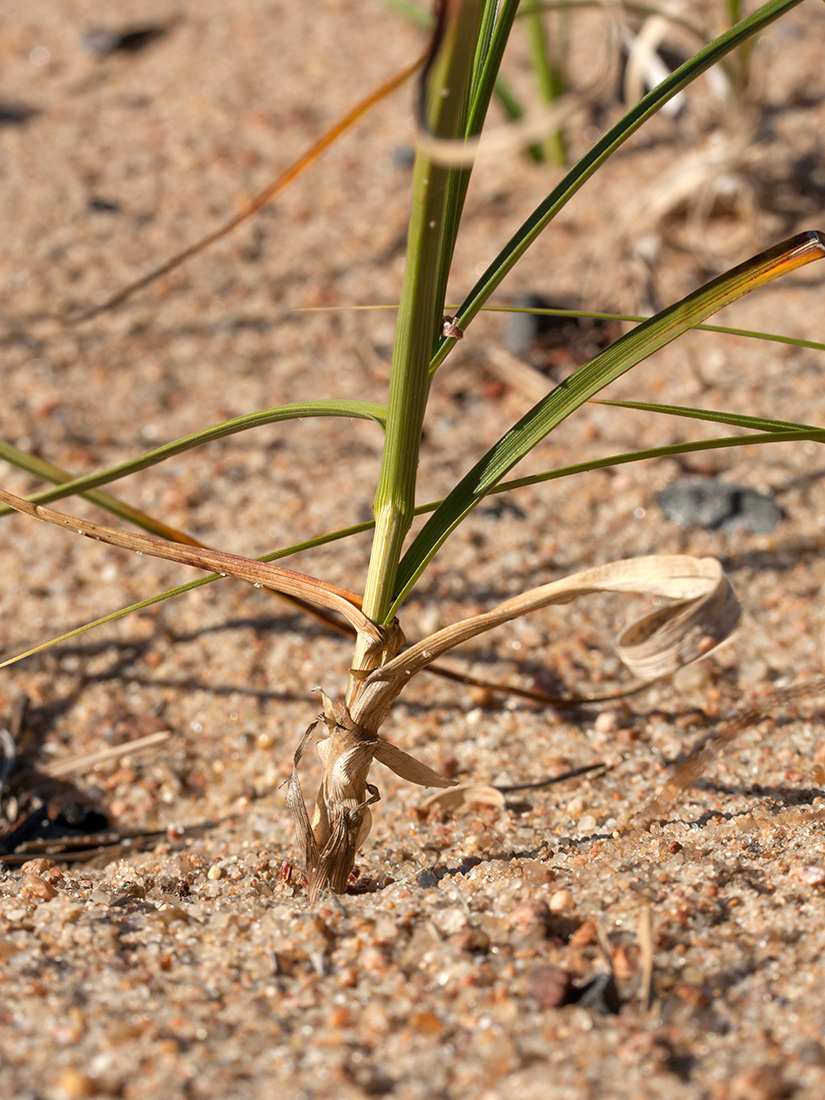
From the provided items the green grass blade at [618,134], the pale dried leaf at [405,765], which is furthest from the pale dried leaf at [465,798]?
the green grass blade at [618,134]

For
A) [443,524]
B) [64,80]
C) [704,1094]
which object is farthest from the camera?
[64,80]

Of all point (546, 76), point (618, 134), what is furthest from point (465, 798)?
point (546, 76)

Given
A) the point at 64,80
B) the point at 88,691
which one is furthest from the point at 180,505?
the point at 64,80

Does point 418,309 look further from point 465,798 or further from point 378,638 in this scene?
point 465,798

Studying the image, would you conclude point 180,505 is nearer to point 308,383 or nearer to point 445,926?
point 308,383

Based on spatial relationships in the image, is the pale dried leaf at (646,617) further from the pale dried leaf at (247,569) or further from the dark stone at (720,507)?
the dark stone at (720,507)
